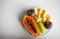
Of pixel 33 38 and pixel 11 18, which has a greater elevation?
pixel 11 18

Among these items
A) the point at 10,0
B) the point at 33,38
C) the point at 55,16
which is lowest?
the point at 33,38

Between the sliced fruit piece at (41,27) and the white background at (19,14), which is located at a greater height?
the white background at (19,14)

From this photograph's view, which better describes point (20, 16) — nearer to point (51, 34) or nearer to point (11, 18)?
point (11, 18)

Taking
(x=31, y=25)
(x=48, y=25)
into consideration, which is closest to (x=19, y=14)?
(x=31, y=25)

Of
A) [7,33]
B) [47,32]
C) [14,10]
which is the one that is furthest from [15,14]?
[47,32]
